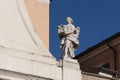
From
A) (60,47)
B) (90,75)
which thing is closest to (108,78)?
(90,75)

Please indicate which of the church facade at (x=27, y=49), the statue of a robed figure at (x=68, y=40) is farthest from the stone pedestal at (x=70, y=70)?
the statue of a robed figure at (x=68, y=40)

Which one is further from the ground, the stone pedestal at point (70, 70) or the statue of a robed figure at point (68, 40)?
the statue of a robed figure at point (68, 40)

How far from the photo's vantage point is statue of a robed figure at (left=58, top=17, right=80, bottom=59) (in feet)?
50.0

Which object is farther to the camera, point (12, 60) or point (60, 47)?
point (60, 47)

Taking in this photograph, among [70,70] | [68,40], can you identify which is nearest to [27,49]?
[68,40]

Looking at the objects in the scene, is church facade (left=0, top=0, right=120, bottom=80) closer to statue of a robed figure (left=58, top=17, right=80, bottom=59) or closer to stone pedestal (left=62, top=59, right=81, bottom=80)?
stone pedestal (left=62, top=59, right=81, bottom=80)

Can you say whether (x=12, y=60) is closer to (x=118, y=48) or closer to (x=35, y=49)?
(x=35, y=49)

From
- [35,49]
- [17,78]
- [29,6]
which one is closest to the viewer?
[17,78]

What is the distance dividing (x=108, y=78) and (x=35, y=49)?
2577 mm

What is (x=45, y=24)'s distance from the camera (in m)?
16.4

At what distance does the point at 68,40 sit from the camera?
1523cm

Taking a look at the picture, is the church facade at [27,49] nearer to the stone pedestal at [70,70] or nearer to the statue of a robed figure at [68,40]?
the stone pedestal at [70,70]

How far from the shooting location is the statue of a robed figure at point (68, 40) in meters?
15.2

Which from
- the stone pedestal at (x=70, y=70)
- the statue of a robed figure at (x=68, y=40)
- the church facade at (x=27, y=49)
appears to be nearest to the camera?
the church facade at (x=27, y=49)
